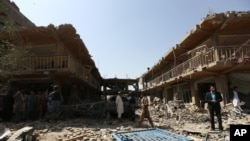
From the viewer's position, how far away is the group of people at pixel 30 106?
11680 millimetres

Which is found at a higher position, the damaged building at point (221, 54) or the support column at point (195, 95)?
the damaged building at point (221, 54)

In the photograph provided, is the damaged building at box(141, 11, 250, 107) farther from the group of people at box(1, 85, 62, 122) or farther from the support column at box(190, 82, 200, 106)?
the group of people at box(1, 85, 62, 122)

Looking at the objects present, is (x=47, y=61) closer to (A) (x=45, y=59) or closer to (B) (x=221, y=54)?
(A) (x=45, y=59)

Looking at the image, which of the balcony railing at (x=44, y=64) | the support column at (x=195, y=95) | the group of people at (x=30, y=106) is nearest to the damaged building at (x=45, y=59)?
the balcony railing at (x=44, y=64)

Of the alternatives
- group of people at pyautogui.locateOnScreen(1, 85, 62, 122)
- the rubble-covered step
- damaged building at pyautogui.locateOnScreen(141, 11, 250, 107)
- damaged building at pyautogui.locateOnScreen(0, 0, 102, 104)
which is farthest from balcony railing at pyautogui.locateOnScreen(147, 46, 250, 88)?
group of people at pyautogui.locateOnScreen(1, 85, 62, 122)

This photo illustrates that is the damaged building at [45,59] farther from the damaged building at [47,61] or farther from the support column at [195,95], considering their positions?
the support column at [195,95]

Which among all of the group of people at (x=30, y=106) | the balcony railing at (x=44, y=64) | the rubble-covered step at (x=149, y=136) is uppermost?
the balcony railing at (x=44, y=64)

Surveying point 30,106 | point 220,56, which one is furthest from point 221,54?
point 30,106

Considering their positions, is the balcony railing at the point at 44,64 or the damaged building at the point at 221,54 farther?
the balcony railing at the point at 44,64

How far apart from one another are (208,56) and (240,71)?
80.1 inches

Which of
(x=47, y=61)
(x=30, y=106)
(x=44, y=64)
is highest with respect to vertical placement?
(x=47, y=61)

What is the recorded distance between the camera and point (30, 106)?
12688 mm

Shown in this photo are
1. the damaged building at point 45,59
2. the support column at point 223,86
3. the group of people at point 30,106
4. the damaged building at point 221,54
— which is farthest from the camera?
the support column at point 223,86

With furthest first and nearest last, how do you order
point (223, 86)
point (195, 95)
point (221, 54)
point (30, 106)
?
point (195, 95)
point (223, 86)
point (221, 54)
point (30, 106)
